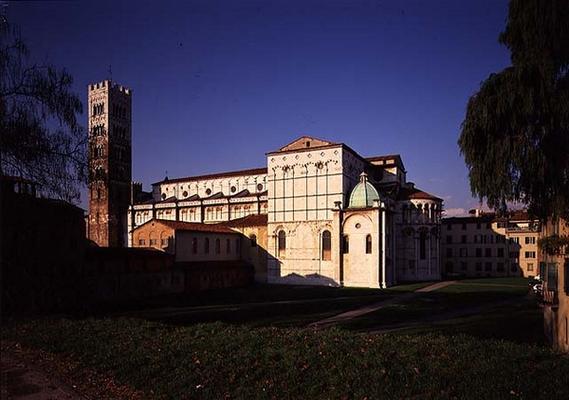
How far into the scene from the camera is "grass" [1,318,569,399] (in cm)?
847

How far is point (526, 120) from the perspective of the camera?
38.2ft

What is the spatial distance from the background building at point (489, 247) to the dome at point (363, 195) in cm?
2859

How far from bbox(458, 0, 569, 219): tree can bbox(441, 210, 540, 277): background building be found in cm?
5700

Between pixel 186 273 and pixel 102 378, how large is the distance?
97.6 ft

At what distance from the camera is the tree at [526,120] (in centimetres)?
1078

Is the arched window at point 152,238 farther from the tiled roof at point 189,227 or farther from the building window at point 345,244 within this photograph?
the building window at point 345,244

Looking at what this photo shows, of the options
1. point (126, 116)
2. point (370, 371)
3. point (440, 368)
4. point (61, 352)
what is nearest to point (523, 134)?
point (440, 368)

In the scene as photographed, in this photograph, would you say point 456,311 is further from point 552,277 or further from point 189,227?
point 189,227

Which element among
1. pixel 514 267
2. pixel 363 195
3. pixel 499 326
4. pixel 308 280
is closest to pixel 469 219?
pixel 514 267

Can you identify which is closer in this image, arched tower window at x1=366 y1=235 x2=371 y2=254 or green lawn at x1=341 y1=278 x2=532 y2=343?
green lawn at x1=341 y1=278 x2=532 y2=343

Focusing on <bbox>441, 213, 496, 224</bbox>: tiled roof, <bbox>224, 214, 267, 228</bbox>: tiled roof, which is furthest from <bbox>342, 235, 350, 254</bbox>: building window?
<bbox>441, 213, 496, 224</bbox>: tiled roof

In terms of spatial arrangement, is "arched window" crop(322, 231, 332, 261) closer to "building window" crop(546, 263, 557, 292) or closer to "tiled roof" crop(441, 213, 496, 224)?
"building window" crop(546, 263, 557, 292)

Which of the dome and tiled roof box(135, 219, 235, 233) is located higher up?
the dome

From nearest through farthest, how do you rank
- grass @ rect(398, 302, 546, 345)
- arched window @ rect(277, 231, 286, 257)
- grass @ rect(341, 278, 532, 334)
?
grass @ rect(398, 302, 546, 345) < grass @ rect(341, 278, 532, 334) < arched window @ rect(277, 231, 286, 257)
